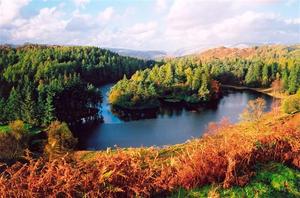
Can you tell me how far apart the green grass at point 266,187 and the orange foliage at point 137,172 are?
16cm

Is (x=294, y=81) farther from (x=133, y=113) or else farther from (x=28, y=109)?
(x=28, y=109)

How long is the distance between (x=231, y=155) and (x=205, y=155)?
0.60 meters

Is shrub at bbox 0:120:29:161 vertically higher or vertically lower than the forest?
lower

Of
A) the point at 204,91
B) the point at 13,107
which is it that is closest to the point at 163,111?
the point at 204,91

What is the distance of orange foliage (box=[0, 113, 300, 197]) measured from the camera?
712 cm

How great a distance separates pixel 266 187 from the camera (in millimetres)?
8477

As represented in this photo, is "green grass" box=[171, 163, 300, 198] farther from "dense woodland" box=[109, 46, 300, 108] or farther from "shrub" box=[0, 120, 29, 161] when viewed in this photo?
"dense woodland" box=[109, 46, 300, 108]

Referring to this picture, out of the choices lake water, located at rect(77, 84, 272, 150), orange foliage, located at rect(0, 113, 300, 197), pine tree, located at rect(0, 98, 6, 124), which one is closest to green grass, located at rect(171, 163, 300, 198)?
orange foliage, located at rect(0, 113, 300, 197)

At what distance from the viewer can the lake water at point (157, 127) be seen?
60.9 m

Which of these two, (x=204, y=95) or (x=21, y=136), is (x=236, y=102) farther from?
(x=21, y=136)

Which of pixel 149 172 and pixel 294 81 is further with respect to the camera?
pixel 294 81

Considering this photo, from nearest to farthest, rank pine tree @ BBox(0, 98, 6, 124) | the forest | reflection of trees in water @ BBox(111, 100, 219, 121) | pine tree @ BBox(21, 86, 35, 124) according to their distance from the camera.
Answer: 1. the forest
2. pine tree @ BBox(21, 86, 35, 124)
3. pine tree @ BBox(0, 98, 6, 124)
4. reflection of trees in water @ BBox(111, 100, 219, 121)

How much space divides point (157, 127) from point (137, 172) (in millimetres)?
63734

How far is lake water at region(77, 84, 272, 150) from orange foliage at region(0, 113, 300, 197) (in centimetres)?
4683
